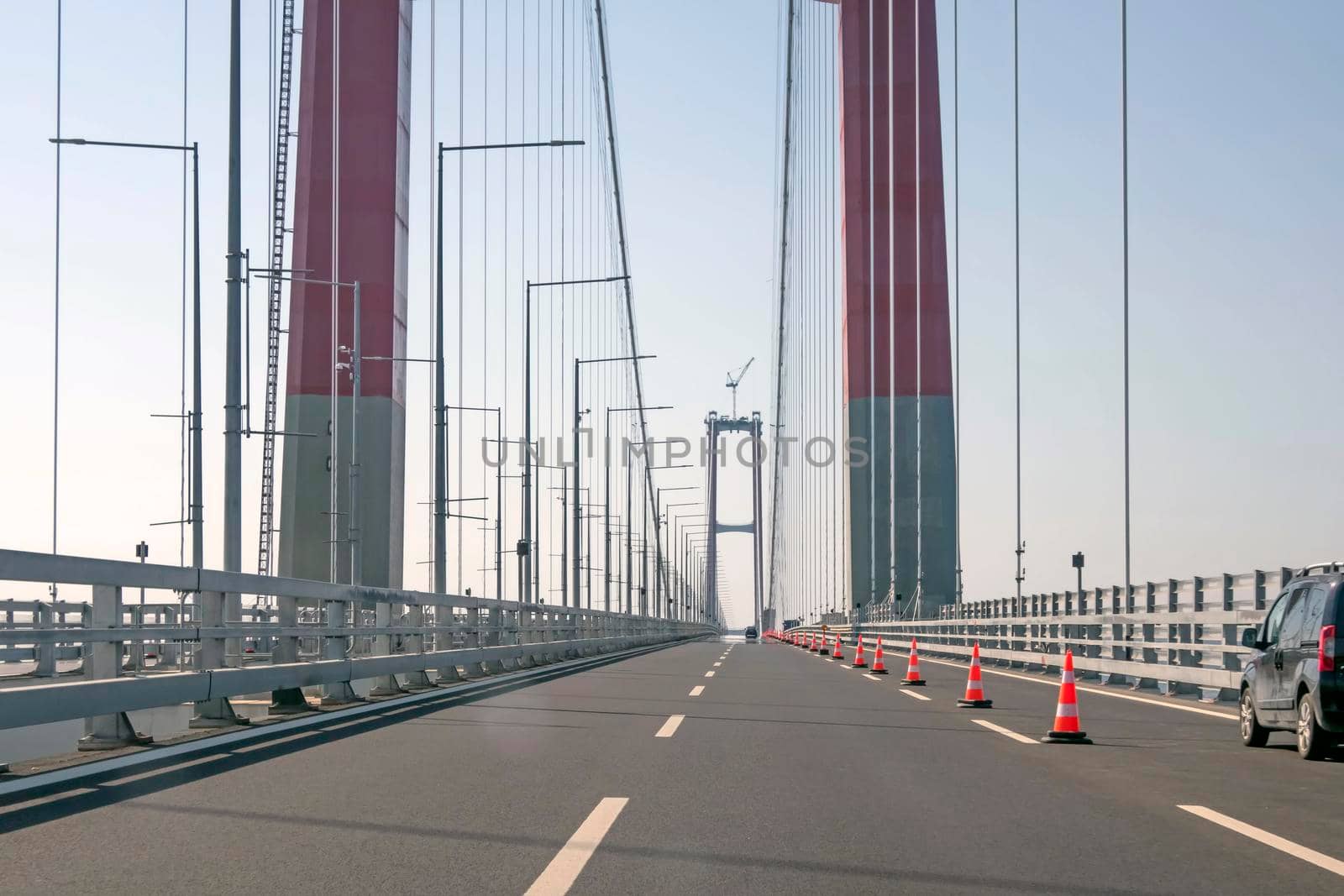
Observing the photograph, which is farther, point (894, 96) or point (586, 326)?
point (586, 326)

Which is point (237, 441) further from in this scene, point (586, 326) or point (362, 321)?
point (586, 326)

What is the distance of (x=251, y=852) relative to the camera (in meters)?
6.21

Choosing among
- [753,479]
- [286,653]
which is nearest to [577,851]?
[286,653]

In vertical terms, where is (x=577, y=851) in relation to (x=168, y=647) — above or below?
above

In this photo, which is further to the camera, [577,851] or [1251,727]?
[1251,727]

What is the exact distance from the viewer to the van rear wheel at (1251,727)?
11258 mm

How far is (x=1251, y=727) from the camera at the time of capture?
1134 cm

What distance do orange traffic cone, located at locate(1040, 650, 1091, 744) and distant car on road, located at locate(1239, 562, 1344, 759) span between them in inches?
49.8

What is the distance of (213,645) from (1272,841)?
7205 mm

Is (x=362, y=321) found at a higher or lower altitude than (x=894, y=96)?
lower

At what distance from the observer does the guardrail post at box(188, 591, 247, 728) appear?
1073 cm

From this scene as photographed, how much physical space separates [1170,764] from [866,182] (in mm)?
44297

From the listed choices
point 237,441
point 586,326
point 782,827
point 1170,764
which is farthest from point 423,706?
point 586,326

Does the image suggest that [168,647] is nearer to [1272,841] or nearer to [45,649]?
[45,649]
